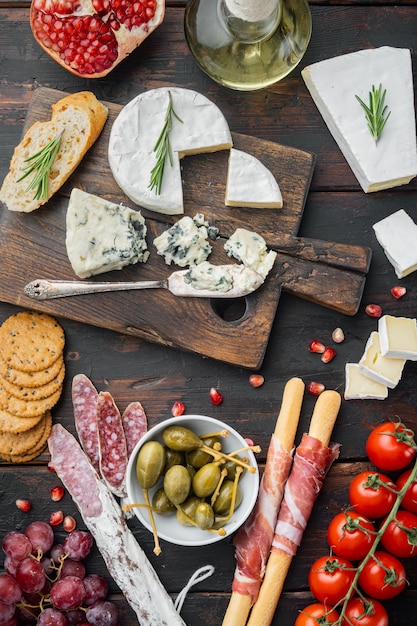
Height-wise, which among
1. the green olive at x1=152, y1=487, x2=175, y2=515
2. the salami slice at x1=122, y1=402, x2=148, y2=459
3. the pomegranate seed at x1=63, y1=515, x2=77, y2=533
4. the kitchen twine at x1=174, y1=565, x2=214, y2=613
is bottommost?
the kitchen twine at x1=174, y1=565, x2=214, y2=613

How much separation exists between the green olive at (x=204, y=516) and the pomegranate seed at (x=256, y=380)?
492 mm

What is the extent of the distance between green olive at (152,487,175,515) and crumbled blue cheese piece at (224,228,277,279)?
2.75ft

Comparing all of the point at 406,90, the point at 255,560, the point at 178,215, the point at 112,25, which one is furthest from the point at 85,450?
the point at 406,90

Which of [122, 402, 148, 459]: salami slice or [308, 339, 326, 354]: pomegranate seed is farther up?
[308, 339, 326, 354]: pomegranate seed

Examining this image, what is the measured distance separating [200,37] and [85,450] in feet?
5.05

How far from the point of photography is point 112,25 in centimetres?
269

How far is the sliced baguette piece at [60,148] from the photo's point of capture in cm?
267

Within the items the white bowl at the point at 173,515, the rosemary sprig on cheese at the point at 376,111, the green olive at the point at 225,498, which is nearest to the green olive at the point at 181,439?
the white bowl at the point at 173,515

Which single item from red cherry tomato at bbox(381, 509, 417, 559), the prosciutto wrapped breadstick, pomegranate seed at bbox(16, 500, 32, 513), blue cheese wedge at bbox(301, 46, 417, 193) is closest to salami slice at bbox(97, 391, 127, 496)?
pomegranate seed at bbox(16, 500, 32, 513)

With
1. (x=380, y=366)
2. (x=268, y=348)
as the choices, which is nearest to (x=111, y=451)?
(x=268, y=348)

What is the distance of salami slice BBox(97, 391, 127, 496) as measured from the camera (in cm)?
271

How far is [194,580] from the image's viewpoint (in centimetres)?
274

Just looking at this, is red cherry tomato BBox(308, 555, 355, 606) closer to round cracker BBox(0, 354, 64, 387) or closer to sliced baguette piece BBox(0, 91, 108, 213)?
round cracker BBox(0, 354, 64, 387)

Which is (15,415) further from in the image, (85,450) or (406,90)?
(406,90)
